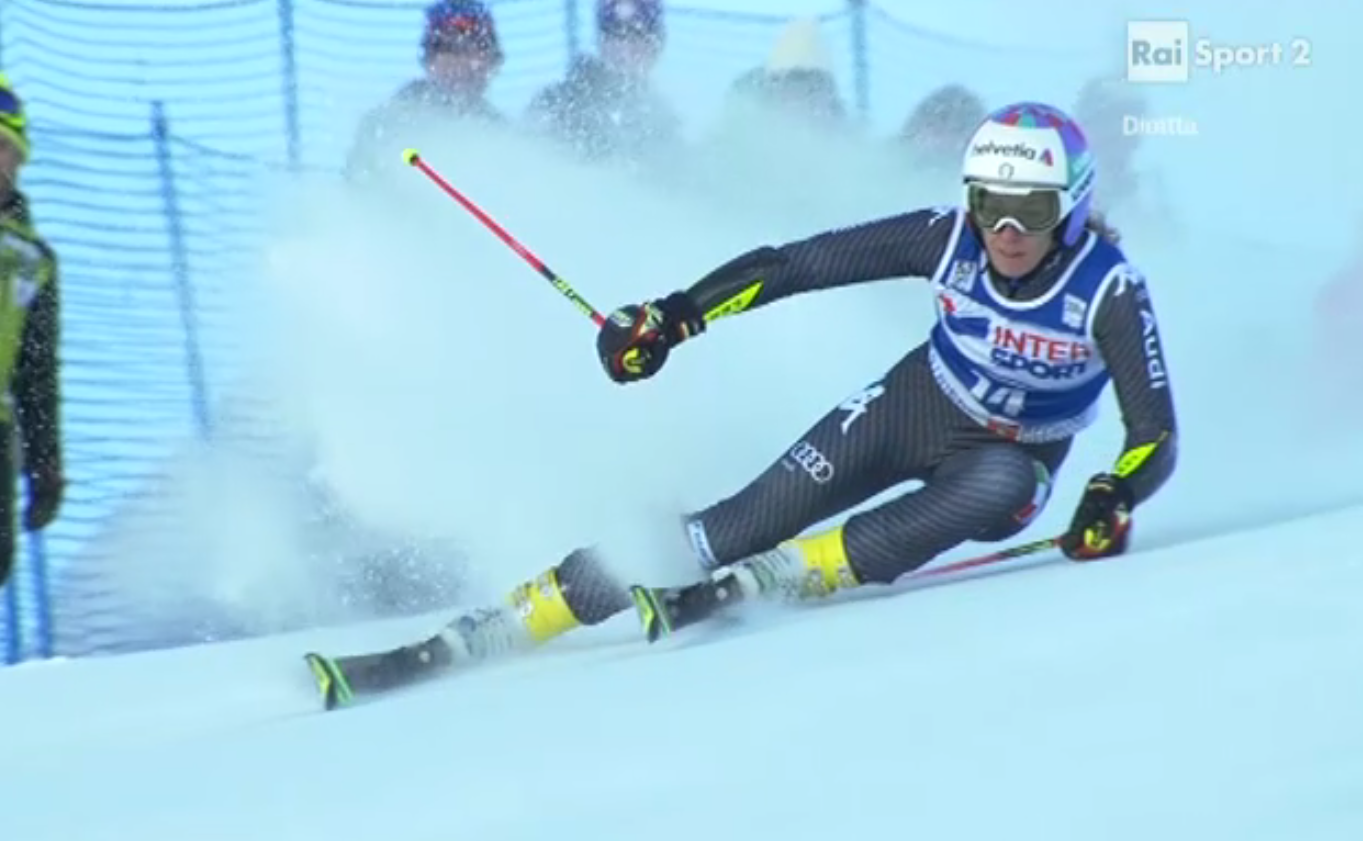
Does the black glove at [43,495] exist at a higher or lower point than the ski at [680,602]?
higher

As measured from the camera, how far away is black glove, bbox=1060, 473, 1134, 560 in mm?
4085

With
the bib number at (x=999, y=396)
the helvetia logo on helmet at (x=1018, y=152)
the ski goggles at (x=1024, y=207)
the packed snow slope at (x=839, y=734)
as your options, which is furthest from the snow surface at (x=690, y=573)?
the helvetia logo on helmet at (x=1018, y=152)

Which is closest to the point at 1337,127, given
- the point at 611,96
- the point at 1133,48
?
the point at 1133,48

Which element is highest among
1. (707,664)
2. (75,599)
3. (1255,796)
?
(1255,796)

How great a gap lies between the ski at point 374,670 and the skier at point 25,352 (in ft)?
2.01

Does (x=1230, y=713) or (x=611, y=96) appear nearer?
(x=1230, y=713)

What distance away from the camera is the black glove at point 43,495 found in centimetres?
424

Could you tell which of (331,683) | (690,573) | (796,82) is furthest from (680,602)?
(796,82)

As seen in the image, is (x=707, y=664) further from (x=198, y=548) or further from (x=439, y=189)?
(x=439, y=189)

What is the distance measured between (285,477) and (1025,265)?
2269mm

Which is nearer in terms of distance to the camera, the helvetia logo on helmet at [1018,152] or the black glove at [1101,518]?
the black glove at [1101,518]

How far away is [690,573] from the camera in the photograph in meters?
4.50

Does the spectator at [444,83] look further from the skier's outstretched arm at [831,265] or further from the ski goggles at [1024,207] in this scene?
the ski goggles at [1024,207]

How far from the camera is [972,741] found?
8.80ft
